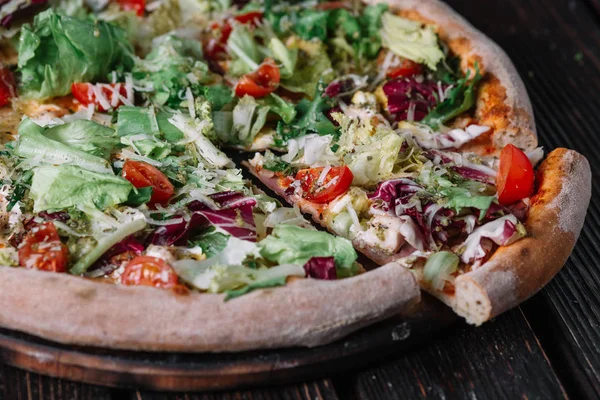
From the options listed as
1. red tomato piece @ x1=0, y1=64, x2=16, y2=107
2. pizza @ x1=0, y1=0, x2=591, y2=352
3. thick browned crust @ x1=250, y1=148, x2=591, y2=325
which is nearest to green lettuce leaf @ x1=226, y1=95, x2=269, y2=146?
pizza @ x1=0, y1=0, x2=591, y2=352

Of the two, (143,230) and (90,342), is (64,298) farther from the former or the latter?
(143,230)

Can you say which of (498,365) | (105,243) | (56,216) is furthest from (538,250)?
(56,216)

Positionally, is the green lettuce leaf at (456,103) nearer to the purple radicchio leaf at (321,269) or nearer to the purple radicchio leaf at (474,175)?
the purple radicchio leaf at (474,175)

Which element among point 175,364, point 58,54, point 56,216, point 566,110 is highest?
point 58,54

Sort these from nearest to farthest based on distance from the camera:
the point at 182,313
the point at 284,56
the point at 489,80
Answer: the point at 182,313, the point at 489,80, the point at 284,56

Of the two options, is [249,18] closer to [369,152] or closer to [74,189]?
[369,152]

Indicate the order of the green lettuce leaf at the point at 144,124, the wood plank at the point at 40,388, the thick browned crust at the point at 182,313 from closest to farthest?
the thick browned crust at the point at 182,313 → the wood plank at the point at 40,388 → the green lettuce leaf at the point at 144,124

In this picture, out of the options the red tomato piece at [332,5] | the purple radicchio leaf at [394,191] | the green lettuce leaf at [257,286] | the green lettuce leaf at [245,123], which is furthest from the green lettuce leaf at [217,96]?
the green lettuce leaf at [257,286]

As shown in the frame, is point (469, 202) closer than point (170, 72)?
Yes
